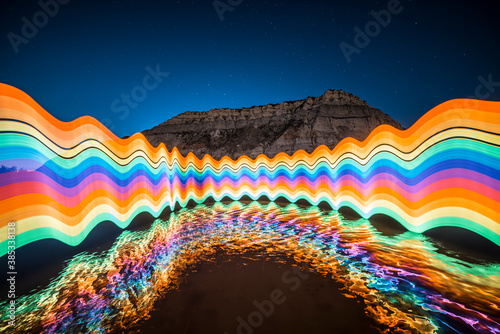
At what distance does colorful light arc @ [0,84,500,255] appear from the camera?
12.1 feet

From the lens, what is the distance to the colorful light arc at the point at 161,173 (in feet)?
12.1

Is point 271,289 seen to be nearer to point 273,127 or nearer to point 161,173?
point 161,173

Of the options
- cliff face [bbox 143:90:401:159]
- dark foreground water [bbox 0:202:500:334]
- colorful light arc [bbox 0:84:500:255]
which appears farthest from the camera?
cliff face [bbox 143:90:401:159]

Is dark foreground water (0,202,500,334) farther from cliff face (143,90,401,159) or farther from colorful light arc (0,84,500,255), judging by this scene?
cliff face (143,90,401,159)

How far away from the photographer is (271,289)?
2768mm

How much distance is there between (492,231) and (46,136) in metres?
7.99

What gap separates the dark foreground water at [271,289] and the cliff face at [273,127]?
40564 millimetres

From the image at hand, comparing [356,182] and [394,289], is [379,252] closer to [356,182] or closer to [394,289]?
[394,289]

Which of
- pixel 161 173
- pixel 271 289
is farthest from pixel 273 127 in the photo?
pixel 271 289

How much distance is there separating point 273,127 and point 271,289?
5181 centimetres

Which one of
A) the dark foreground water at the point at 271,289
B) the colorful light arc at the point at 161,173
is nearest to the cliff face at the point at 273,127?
the colorful light arc at the point at 161,173

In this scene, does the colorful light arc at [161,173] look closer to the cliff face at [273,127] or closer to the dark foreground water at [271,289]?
the dark foreground water at [271,289]

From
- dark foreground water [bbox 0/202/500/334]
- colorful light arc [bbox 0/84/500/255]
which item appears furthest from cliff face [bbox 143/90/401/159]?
dark foreground water [bbox 0/202/500/334]

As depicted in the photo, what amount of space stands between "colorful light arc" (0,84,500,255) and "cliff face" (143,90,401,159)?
3735cm
